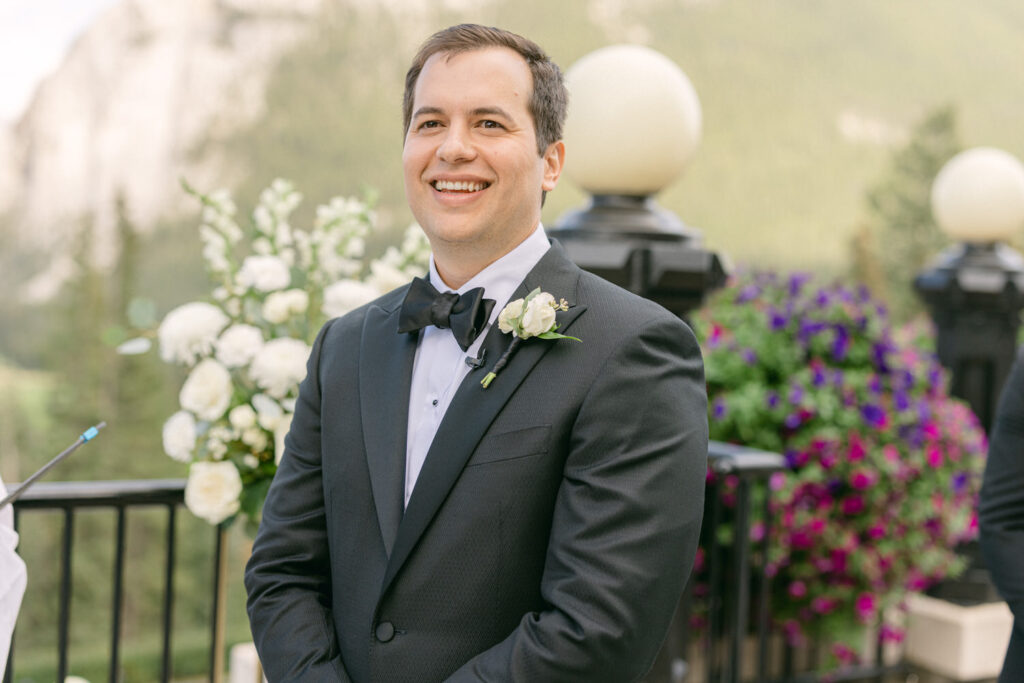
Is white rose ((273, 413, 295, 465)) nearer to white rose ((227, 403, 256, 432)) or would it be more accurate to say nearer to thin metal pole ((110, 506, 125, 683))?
white rose ((227, 403, 256, 432))

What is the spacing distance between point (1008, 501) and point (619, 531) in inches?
45.0

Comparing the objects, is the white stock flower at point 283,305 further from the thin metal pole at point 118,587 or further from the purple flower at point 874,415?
the purple flower at point 874,415

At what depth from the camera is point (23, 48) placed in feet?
37.0

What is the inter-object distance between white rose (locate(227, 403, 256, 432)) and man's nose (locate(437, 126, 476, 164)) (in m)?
1.01

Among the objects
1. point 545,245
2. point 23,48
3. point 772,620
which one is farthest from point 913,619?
point 23,48

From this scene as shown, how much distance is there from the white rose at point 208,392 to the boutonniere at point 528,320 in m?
1.01

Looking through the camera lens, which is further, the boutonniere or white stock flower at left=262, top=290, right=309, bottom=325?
white stock flower at left=262, top=290, right=309, bottom=325

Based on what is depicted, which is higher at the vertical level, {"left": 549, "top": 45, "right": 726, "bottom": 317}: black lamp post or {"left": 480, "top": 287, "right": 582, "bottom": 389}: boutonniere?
{"left": 549, "top": 45, "right": 726, "bottom": 317}: black lamp post

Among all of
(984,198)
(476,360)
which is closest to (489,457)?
(476,360)

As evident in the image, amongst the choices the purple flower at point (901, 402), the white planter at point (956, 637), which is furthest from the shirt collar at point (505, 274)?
the white planter at point (956, 637)

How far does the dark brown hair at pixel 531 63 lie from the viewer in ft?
4.91

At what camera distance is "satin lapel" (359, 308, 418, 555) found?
1488 mm

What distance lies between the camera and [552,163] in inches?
64.1

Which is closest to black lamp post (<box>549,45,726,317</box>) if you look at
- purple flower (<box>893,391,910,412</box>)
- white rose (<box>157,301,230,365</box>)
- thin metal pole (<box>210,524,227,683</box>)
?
white rose (<box>157,301,230,365</box>)
